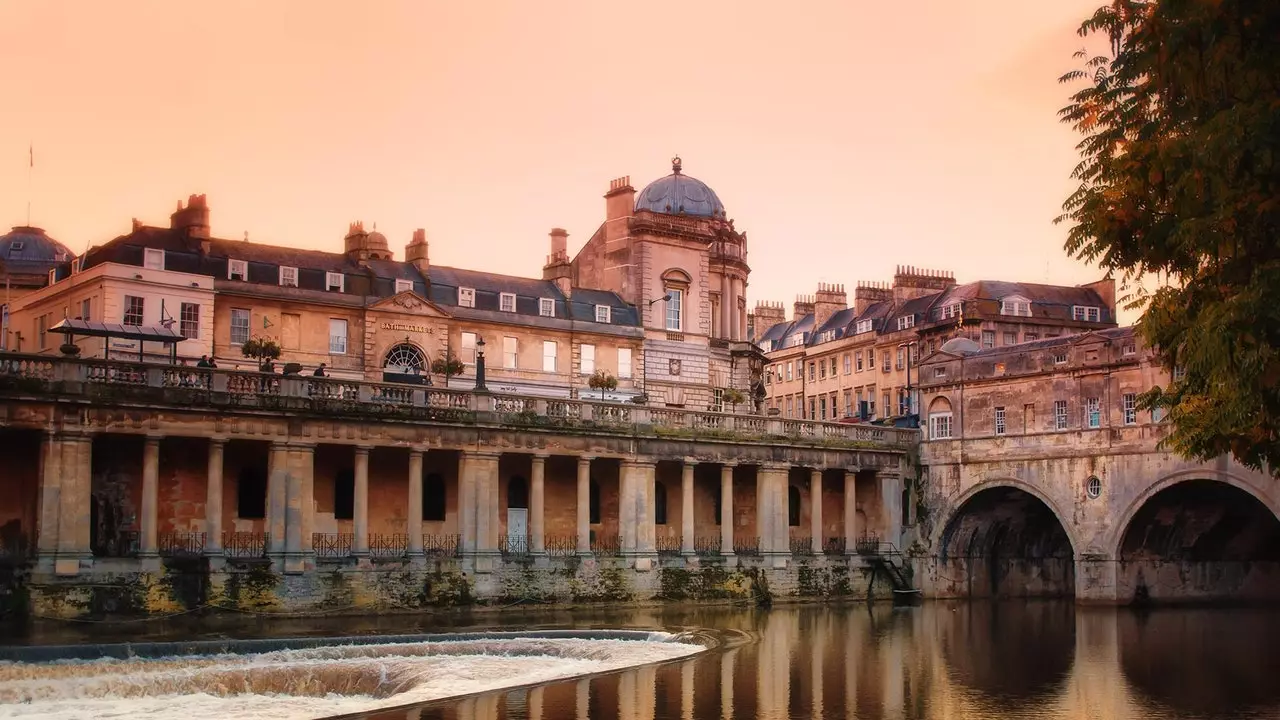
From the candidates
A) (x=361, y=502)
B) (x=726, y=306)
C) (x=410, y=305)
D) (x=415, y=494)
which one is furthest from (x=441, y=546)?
(x=726, y=306)

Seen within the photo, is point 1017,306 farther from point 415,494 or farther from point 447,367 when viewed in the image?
point 415,494

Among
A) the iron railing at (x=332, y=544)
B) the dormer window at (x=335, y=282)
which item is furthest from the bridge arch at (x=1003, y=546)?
the dormer window at (x=335, y=282)

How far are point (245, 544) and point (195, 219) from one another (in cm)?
1766

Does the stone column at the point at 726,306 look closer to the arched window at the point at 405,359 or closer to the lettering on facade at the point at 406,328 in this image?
the lettering on facade at the point at 406,328

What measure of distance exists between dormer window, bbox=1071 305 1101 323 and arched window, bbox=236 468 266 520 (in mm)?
56793

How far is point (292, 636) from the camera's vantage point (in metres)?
35.8

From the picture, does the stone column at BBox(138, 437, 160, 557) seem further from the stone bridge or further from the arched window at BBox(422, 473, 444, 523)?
the stone bridge

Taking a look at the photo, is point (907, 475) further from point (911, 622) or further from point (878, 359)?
point (878, 359)

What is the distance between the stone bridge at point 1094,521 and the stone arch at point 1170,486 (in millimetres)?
40

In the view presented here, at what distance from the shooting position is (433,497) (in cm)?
5031

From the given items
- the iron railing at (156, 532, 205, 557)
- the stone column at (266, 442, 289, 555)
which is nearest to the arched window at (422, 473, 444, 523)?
the stone column at (266, 442, 289, 555)

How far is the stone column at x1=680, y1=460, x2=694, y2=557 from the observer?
53.3 meters

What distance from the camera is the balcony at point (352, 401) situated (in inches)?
1538

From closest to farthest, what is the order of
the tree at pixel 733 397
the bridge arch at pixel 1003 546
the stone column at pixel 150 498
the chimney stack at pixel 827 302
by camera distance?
the stone column at pixel 150 498, the bridge arch at pixel 1003 546, the tree at pixel 733 397, the chimney stack at pixel 827 302
